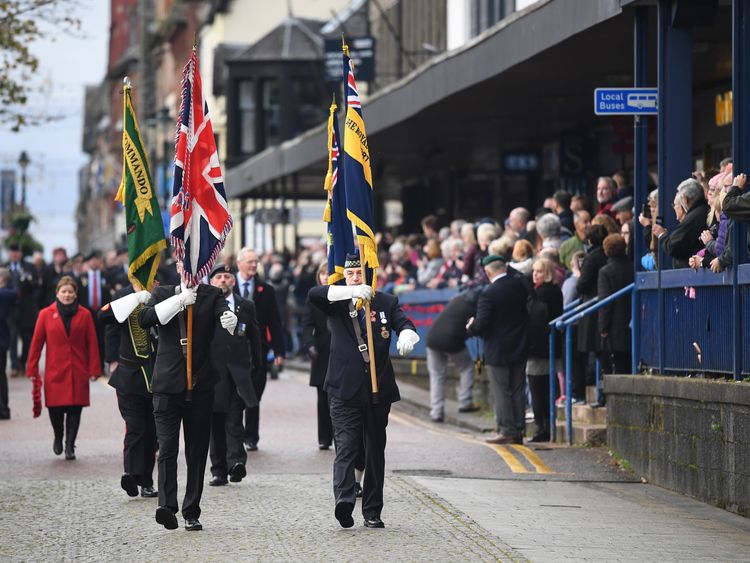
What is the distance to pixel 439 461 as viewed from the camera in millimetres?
15680

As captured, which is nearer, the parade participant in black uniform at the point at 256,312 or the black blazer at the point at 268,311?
the parade participant in black uniform at the point at 256,312

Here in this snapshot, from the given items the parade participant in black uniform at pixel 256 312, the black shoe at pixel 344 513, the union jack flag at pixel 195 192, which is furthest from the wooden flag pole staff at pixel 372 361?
the parade participant in black uniform at pixel 256 312

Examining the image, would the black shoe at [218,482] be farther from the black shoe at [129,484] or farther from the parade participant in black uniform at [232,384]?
the black shoe at [129,484]

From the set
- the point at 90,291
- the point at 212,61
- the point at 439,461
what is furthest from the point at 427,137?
the point at 212,61

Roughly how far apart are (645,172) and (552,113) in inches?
371

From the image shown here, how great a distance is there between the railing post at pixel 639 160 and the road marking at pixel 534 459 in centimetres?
118

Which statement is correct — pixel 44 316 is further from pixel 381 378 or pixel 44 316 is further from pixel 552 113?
pixel 552 113

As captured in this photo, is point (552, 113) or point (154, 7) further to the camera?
point (154, 7)

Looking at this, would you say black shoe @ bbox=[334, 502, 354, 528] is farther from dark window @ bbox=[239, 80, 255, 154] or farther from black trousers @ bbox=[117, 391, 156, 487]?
dark window @ bbox=[239, 80, 255, 154]

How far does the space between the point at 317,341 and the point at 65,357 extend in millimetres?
2372

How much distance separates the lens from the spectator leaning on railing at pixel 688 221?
1378cm

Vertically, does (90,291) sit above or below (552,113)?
below

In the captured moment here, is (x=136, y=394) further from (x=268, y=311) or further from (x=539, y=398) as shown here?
(x=539, y=398)

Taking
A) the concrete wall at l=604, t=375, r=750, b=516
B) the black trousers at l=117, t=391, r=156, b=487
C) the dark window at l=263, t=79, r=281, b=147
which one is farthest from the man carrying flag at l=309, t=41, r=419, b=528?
the dark window at l=263, t=79, r=281, b=147
